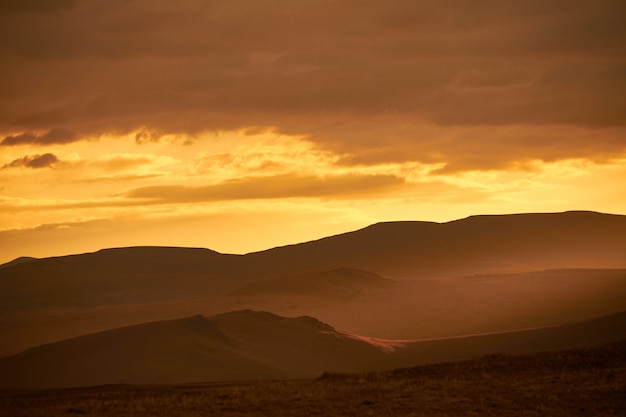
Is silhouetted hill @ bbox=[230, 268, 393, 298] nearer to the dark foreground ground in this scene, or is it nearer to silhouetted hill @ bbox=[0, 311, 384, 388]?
silhouetted hill @ bbox=[0, 311, 384, 388]

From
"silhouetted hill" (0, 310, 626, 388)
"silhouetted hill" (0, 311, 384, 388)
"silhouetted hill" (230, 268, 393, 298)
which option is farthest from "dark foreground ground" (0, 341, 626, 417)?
"silhouetted hill" (230, 268, 393, 298)

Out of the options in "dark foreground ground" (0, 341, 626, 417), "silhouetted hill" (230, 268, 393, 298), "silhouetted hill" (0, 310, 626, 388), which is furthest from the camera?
"silhouetted hill" (230, 268, 393, 298)

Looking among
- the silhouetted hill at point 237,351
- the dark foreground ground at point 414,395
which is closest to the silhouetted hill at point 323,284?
the silhouetted hill at point 237,351

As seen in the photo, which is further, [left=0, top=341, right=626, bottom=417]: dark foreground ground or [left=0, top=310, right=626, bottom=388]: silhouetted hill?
[left=0, top=310, right=626, bottom=388]: silhouetted hill

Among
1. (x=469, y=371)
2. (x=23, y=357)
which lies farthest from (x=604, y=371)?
(x=23, y=357)

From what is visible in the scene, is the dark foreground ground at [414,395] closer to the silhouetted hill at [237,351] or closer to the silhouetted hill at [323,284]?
the silhouetted hill at [237,351]

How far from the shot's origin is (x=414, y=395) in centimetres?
3334

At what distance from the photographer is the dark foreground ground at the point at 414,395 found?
30.7 metres

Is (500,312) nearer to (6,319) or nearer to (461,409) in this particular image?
(6,319)

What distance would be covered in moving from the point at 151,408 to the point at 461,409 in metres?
10.1

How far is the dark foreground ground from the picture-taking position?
30672mm

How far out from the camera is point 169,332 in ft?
246

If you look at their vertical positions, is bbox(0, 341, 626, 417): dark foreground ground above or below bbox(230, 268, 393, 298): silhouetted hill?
below

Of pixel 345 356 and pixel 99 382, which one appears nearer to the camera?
pixel 99 382
